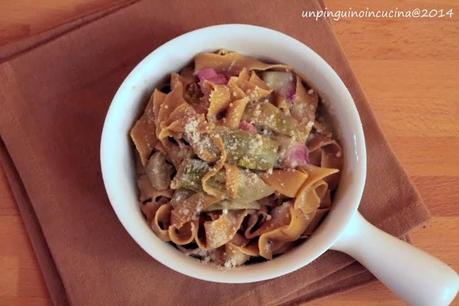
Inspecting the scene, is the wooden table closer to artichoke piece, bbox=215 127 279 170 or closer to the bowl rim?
the bowl rim

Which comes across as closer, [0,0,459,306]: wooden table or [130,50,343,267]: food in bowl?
[130,50,343,267]: food in bowl

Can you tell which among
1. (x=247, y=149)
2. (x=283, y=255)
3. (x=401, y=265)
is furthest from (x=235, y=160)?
(x=401, y=265)

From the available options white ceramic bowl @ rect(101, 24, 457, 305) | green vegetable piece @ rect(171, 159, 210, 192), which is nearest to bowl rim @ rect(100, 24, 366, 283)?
white ceramic bowl @ rect(101, 24, 457, 305)

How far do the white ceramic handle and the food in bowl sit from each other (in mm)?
62

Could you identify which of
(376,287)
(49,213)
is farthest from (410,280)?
(49,213)

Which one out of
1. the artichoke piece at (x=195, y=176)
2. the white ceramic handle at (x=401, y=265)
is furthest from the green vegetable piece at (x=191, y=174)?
the white ceramic handle at (x=401, y=265)

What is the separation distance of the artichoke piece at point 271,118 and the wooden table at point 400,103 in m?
0.22

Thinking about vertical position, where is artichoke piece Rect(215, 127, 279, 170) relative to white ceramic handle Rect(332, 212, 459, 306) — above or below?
above

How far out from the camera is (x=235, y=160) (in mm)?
924

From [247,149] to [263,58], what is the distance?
0.63ft

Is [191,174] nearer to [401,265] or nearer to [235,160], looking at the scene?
[235,160]

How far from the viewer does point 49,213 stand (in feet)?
3.45

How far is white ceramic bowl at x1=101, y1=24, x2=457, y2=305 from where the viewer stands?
3.05 feet

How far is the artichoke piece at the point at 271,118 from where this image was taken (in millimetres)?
947
